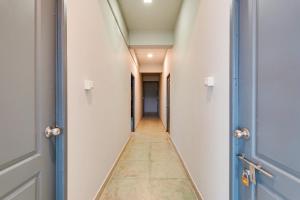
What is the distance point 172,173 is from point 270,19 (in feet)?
9.77

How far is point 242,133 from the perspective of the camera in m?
1.33

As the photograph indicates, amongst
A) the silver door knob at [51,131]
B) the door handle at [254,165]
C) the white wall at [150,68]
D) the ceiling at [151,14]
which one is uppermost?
the ceiling at [151,14]

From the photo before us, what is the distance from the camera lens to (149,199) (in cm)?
259

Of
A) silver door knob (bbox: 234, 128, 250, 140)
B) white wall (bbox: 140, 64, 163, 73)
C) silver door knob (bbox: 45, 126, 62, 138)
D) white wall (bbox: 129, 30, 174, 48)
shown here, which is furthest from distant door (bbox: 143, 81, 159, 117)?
silver door knob (bbox: 234, 128, 250, 140)

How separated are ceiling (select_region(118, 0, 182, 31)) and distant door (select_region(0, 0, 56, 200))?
118 inches

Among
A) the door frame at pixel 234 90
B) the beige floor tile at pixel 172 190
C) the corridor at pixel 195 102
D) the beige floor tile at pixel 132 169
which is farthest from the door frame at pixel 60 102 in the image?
the beige floor tile at pixel 132 169

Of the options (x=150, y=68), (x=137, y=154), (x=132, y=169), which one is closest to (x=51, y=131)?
(x=132, y=169)

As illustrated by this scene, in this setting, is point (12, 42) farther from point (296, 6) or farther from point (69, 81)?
point (296, 6)

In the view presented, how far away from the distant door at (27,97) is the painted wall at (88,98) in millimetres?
290

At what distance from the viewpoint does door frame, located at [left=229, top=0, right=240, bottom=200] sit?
4.66 feet

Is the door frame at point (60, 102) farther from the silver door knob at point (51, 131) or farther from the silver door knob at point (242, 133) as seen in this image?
the silver door knob at point (242, 133)

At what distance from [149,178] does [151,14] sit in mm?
3415

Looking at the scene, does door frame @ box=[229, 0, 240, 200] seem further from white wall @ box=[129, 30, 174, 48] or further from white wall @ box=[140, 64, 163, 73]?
white wall @ box=[140, 64, 163, 73]

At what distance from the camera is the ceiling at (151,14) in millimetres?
4052
